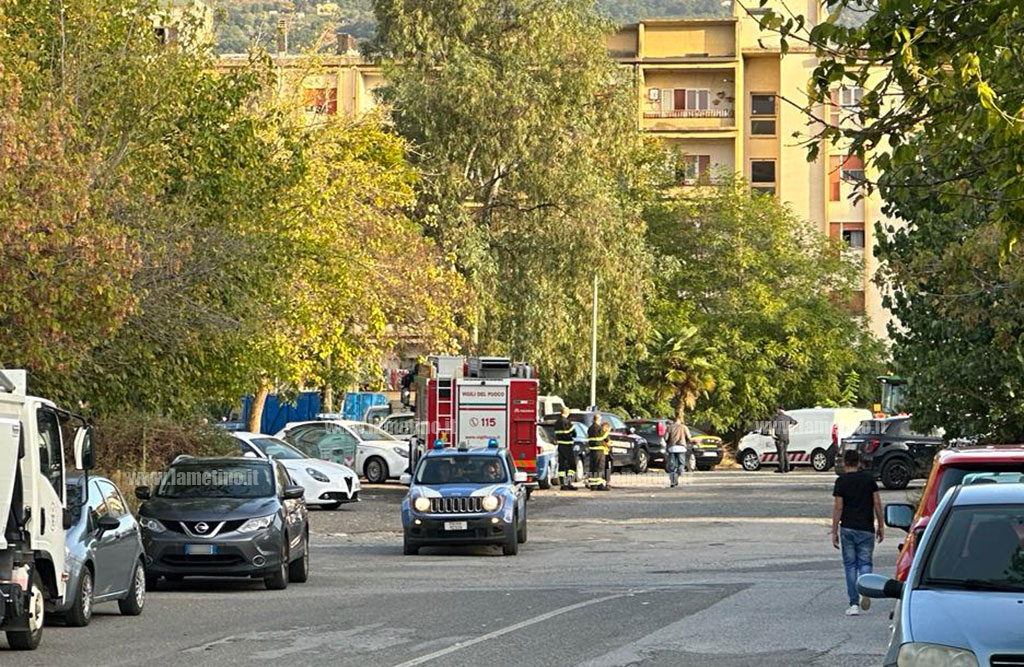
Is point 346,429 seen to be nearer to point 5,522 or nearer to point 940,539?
point 5,522

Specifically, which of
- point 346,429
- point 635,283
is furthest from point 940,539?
point 635,283

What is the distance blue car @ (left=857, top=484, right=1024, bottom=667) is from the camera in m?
9.10

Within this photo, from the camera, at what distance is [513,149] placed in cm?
4900

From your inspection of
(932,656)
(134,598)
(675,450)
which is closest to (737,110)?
(675,450)

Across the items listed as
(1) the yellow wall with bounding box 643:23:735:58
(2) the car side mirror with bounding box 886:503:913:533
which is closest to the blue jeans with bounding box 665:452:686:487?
(2) the car side mirror with bounding box 886:503:913:533

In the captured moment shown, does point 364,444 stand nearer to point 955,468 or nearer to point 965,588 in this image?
point 955,468

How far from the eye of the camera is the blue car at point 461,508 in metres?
27.6

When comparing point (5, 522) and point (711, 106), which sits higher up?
point (711, 106)

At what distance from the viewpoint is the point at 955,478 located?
47.9 feet

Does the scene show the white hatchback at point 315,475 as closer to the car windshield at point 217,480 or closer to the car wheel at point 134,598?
the car windshield at point 217,480

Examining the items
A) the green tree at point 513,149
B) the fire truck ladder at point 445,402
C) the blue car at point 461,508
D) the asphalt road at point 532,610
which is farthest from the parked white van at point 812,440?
the blue car at point 461,508

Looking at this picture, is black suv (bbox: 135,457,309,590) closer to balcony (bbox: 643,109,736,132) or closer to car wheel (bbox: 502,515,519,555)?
car wheel (bbox: 502,515,519,555)

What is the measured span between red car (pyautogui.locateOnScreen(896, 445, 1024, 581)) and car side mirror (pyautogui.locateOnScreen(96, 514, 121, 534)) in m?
7.88

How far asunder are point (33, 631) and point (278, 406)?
48024 mm
